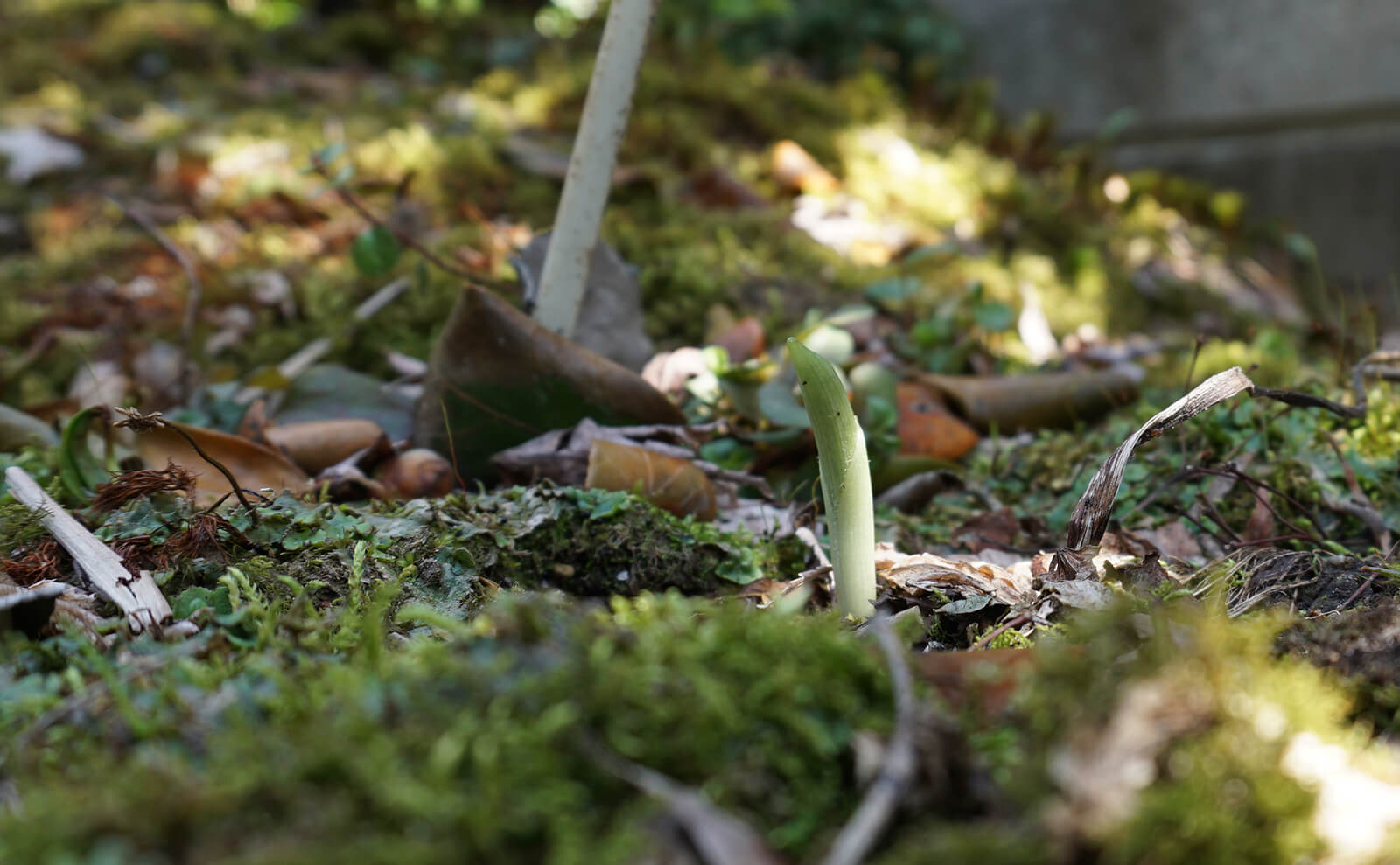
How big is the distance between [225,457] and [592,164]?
98 cm

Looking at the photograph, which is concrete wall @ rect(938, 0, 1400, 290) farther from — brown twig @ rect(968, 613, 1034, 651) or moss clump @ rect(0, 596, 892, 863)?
moss clump @ rect(0, 596, 892, 863)

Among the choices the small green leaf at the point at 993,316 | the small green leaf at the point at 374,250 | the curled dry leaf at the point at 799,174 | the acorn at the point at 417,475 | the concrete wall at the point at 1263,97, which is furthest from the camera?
the concrete wall at the point at 1263,97

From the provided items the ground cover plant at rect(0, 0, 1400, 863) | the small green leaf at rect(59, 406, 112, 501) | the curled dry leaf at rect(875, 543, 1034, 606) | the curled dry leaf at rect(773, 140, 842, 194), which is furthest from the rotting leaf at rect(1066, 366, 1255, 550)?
the curled dry leaf at rect(773, 140, 842, 194)

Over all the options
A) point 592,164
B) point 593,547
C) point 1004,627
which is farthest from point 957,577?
point 592,164

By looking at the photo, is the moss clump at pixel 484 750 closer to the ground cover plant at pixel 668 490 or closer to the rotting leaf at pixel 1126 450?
the ground cover plant at pixel 668 490

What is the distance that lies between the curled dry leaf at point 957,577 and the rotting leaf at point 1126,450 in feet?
0.38

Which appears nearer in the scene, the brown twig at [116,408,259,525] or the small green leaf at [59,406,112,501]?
the brown twig at [116,408,259,525]

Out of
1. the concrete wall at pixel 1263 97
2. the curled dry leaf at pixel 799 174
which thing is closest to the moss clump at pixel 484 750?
the curled dry leaf at pixel 799 174

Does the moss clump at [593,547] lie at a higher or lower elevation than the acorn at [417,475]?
higher

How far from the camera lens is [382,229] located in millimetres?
2480

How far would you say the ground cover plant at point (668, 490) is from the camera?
75 cm

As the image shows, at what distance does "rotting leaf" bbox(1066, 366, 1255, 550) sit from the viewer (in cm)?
135

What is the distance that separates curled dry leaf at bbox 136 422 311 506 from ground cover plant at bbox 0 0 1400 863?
0.01m

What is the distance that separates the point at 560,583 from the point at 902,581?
1.86 ft
